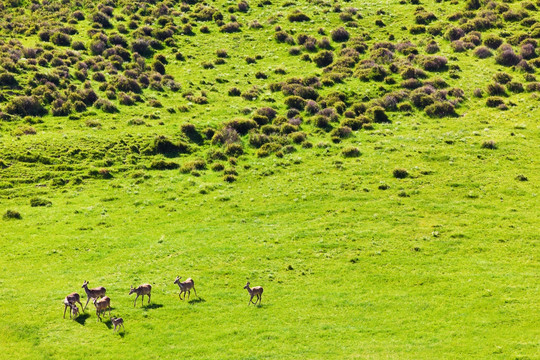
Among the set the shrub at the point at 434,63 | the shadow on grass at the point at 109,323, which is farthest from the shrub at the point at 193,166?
the shrub at the point at 434,63

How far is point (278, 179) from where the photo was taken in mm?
45969

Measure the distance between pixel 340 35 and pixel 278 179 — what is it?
43651mm

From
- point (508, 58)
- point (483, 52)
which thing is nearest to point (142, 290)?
point (508, 58)

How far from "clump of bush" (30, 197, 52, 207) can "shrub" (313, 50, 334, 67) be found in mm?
46686

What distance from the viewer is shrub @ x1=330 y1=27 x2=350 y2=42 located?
260ft

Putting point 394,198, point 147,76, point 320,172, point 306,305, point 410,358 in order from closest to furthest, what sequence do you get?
point 410,358 < point 306,305 < point 394,198 < point 320,172 < point 147,76

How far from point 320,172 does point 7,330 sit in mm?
30918

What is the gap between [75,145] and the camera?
166 ft

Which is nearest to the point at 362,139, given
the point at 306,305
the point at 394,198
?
the point at 394,198

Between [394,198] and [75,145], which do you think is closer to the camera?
[394,198]

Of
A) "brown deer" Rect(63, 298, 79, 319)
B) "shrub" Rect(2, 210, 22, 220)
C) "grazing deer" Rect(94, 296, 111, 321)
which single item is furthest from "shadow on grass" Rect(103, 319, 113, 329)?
"shrub" Rect(2, 210, 22, 220)

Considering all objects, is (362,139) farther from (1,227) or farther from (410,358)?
(1,227)

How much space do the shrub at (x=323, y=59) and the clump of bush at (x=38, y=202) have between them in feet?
153

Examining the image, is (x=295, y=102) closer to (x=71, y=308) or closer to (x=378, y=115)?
(x=378, y=115)
